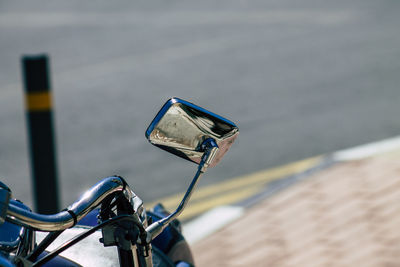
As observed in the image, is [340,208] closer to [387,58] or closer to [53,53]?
[387,58]

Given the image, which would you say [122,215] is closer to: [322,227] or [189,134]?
[189,134]

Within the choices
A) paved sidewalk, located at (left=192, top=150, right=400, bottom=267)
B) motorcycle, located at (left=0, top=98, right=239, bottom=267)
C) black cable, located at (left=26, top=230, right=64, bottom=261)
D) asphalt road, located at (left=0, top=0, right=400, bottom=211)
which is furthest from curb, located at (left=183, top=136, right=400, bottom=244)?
black cable, located at (left=26, top=230, right=64, bottom=261)

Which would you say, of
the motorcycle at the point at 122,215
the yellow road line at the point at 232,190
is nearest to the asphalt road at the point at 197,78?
the yellow road line at the point at 232,190

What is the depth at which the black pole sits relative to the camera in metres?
3.99

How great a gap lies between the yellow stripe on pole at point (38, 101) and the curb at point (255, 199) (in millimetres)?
1139

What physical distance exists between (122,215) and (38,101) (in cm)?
269

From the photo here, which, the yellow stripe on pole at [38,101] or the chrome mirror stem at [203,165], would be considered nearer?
the chrome mirror stem at [203,165]

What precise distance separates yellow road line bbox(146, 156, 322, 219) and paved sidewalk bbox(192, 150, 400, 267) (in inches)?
19.0

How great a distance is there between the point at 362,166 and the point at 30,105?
2370 millimetres

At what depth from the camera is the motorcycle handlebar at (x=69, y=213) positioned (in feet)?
Result: 4.40

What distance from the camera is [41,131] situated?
4.09 metres

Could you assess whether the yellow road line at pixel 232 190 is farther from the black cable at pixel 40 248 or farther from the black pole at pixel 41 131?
the black cable at pixel 40 248

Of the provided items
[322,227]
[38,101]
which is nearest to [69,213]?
[38,101]

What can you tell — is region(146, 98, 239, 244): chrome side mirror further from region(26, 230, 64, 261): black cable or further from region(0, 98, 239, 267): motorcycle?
region(26, 230, 64, 261): black cable
